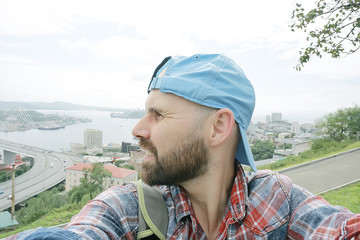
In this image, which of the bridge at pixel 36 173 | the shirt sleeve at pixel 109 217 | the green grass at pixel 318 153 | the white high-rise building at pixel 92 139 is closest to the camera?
the shirt sleeve at pixel 109 217

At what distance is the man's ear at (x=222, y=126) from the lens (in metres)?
0.90

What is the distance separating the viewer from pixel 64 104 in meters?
24.5

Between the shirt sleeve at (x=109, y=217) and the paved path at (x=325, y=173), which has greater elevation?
the shirt sleeve at (x=109, y=217)

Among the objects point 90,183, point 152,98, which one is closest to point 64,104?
point 90,183

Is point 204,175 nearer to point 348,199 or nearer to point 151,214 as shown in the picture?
point 151,214

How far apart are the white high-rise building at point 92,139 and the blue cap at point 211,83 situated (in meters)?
14.2

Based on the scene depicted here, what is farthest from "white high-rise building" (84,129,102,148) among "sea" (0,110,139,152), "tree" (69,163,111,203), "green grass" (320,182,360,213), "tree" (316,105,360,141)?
"tree" (316,105,360,141)

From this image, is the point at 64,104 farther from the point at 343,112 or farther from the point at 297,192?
the point at 297,192

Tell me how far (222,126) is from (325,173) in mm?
7074

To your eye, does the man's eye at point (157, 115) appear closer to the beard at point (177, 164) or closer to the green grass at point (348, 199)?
the beard at point (177, 164)

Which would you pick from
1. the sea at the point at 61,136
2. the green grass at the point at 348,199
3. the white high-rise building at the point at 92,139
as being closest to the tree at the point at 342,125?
the green grass at the point at 348,199

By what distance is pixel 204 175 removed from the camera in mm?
925

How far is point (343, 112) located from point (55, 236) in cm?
1607

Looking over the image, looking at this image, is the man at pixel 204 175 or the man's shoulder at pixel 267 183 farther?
the man's shoulder at pixel 267 183
